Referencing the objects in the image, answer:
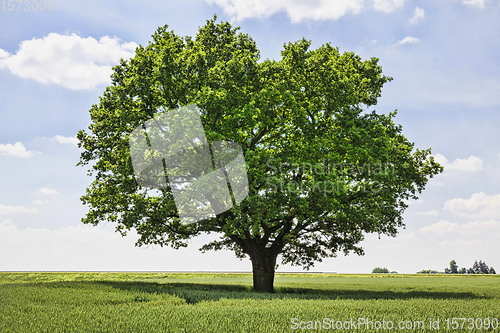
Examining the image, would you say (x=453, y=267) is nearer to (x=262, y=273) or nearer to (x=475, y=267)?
(x=475, y=267)

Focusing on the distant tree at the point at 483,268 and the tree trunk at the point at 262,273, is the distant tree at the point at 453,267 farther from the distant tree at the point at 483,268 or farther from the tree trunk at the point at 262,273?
the tree trunk at the point at 262,273

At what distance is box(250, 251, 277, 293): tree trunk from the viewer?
26.7 metres

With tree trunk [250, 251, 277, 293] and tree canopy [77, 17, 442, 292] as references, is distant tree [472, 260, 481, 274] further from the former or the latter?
tree trunk [250, 251, 277, 293]

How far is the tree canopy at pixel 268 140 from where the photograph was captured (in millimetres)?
22656

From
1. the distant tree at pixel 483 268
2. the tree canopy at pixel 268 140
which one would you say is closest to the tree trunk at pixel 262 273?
the tree canopy at pixel 268 140

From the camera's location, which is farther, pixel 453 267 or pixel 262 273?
pixel 453 267

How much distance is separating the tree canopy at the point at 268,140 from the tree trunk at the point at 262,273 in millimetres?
75

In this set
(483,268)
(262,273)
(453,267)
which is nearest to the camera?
(262,273)

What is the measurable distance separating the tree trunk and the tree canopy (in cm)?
7

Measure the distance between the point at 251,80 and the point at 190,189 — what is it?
900 centimetres

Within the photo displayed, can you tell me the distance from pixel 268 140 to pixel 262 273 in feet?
33.5

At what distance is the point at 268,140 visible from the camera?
27266 mm

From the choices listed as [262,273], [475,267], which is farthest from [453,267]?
[262,273]

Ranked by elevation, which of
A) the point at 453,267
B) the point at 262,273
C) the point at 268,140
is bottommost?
the point at 453,267
